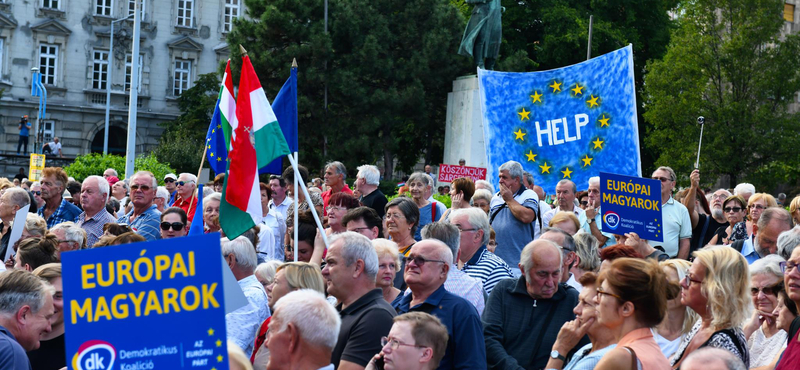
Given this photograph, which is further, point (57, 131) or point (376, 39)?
point (57, 131)

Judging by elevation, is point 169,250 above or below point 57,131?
below

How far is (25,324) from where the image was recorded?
487cm

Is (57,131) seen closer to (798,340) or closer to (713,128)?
(713,128)

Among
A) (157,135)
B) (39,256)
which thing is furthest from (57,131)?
(39,256)

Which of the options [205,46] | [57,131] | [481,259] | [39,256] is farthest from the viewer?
[205,46]

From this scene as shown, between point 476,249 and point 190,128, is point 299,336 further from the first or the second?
point 190,128

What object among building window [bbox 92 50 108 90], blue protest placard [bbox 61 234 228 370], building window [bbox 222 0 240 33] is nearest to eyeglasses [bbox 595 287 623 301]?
blue protest placard [bbox 61 234 228 370]

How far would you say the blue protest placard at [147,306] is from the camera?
3.61 m

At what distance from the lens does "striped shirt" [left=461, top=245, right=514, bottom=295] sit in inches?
271

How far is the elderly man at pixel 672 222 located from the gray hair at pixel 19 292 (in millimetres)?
5917

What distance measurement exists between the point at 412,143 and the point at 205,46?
15.2 m

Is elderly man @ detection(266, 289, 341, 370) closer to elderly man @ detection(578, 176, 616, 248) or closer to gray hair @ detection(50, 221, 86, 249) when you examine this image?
gray hair @ detection(50, 221, 86, 249)

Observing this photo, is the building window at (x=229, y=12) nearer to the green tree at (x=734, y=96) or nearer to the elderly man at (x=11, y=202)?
the green tree at (x=734, y=96)

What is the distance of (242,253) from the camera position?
638cm
